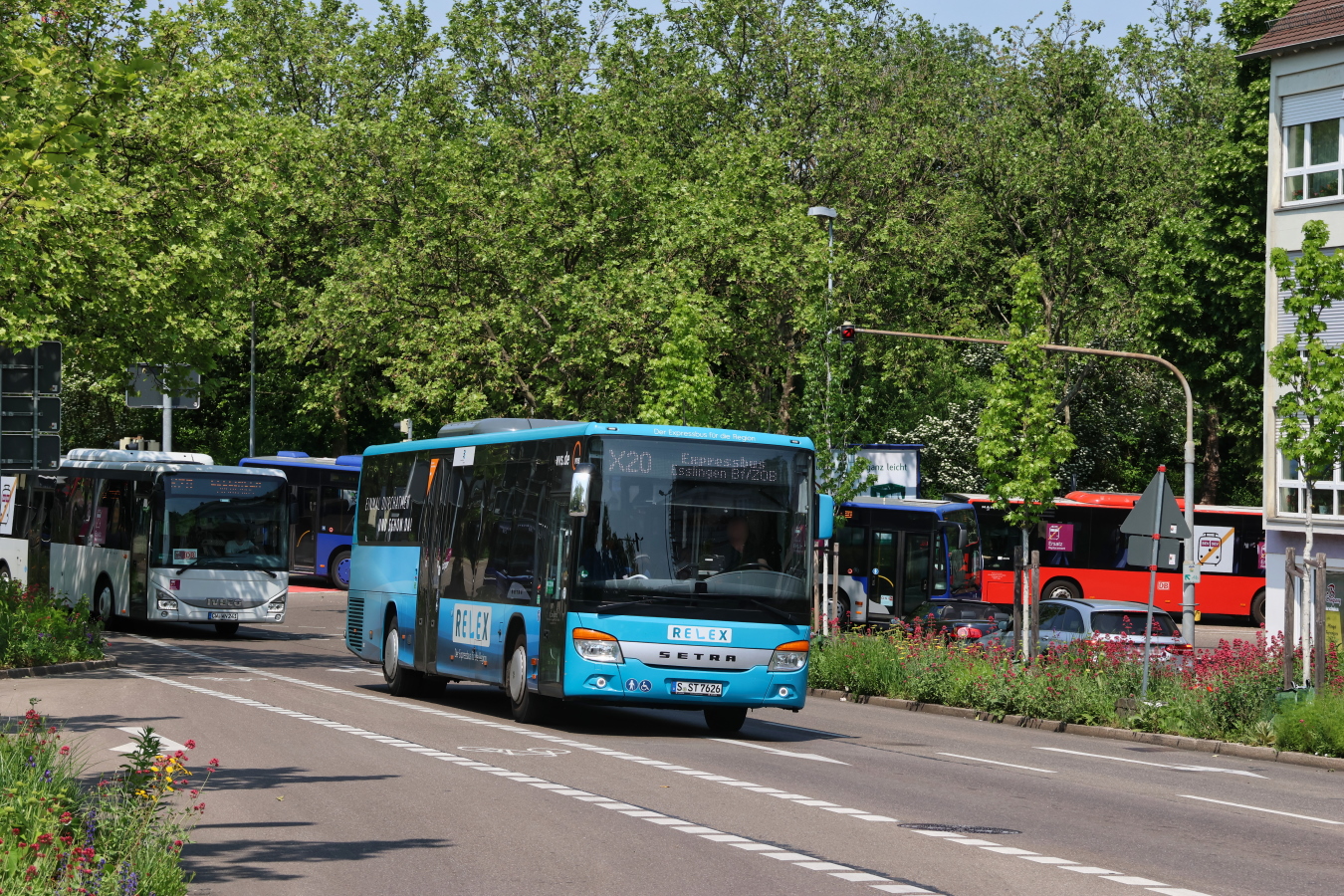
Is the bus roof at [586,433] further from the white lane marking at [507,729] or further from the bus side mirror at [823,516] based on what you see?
the white lane marking at [507,729]

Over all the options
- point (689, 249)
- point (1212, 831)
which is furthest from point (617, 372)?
point (1212, 831)

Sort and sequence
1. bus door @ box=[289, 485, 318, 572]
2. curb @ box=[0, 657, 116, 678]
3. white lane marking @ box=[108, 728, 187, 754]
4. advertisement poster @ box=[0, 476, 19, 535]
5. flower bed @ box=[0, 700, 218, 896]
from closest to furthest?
1. flower bed @ box=[0, 700, 218, 896]
2. white lane marking @ box=[108, 728, 187, 754]
3. curb @ box=[0, 657, 116, 678]
4. advertisement poster @ box=[0, 476, 19, 535]
5. bus door @ box=[289, 485, 318, 572]

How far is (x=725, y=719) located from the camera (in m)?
18.3

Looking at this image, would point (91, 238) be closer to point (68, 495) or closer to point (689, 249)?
point (68, 495)

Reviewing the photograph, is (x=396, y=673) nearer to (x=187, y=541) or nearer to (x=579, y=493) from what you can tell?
(x=579, y=493)

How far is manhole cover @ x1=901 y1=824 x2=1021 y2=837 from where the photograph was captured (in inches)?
430

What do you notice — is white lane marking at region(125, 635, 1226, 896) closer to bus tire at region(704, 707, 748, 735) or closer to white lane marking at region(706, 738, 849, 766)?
white lane marking at region(706, 738, 849, 766)

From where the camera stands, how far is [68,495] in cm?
3562

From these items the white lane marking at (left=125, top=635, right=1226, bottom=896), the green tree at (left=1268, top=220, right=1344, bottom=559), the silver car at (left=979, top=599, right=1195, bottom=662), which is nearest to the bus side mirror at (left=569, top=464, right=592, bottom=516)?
the white lane marking at (left=125, top=635, right=1226, bottom=896)

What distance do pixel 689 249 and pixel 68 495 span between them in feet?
57.4

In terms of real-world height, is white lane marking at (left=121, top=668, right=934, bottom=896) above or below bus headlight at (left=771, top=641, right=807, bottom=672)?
below

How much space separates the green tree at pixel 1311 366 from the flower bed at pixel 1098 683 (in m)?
2.56

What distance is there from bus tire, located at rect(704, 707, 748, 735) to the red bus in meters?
29.6

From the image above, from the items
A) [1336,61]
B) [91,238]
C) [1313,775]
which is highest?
[1336,61]
